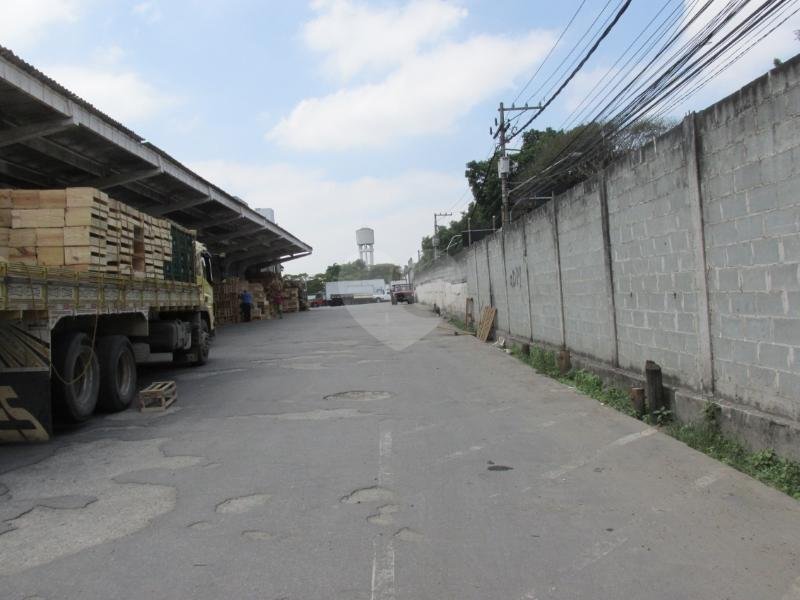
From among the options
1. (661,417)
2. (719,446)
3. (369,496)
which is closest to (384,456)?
(369,496)

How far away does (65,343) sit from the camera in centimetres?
789

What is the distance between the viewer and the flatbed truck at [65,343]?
6941mm

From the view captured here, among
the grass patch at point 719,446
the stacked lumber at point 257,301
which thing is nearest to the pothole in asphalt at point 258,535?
the grass patch at point 719,446

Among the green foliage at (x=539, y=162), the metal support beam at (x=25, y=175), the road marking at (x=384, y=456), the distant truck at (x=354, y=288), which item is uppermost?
the green foliage at (x=539, y=162)

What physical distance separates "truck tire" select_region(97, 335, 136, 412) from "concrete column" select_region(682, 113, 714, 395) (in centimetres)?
770

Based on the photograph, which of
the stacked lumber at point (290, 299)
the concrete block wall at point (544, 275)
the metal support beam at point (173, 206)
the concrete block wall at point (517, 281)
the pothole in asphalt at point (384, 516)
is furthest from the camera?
the stacked lumber at point (290, 299)

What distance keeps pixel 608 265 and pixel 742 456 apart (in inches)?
177

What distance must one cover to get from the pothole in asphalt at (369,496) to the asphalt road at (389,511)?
23mm

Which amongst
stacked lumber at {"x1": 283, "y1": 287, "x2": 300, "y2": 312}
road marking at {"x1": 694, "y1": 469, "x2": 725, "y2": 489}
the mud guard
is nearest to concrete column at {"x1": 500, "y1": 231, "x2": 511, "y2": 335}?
road marking at {"x1": 694, "y1": 469, "x2": 725, "y2": 489}

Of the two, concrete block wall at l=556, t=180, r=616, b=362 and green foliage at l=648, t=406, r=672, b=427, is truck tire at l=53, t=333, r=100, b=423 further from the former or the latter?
concrete block wall at l=556, t=180, r=616, b=362

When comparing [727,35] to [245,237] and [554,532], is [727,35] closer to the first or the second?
[554,532]

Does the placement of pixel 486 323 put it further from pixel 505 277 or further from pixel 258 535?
pixel 258 535

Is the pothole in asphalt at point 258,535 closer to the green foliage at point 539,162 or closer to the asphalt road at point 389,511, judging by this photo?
the asphalt road at point 389,511

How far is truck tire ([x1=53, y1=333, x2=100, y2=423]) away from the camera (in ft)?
25.5
